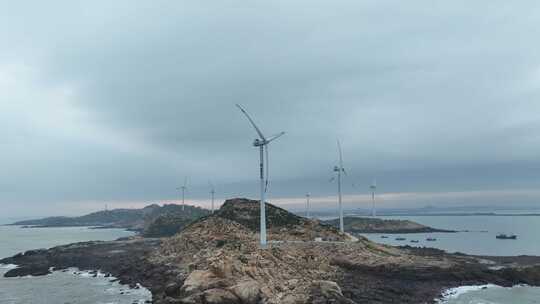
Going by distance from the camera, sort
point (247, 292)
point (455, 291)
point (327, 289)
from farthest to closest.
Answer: point (455, 291) < point (327, 289) < point (247, 292)

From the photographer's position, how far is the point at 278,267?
6694 centimetres

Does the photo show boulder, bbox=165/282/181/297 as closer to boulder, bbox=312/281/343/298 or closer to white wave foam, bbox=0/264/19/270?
boulder, bbox=312/281/343/298

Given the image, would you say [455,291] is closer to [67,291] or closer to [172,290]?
[172,290]

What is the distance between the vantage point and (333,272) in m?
74.2

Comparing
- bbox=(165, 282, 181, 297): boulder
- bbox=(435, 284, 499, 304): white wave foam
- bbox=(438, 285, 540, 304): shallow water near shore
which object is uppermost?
bbox=(165, 282, 181, 297): boulder

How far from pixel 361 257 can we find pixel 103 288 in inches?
1788

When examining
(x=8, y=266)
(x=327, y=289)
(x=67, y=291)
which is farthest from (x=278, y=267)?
(x=8, y=266)

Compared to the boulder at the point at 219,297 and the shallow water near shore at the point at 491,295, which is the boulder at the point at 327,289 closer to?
the boulder at the point at 219,297

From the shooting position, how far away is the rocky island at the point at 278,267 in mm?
56500

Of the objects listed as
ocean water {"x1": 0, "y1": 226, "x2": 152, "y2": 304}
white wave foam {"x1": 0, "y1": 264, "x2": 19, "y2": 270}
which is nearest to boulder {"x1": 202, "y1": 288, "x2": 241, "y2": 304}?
ocean water {"x1": 0, "y1": 226, "x2": 152, "y2": 304}

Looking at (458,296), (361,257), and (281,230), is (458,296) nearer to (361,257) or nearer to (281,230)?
(361,257)

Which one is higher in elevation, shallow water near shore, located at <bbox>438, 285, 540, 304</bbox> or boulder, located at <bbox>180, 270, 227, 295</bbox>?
boulder, located at <bbox>180, 270, 227, 295</bbox>

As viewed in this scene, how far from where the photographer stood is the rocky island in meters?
56.5

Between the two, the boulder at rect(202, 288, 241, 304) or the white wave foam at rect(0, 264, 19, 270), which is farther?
the white wave foam at rect(0, 264, 19, 270)
